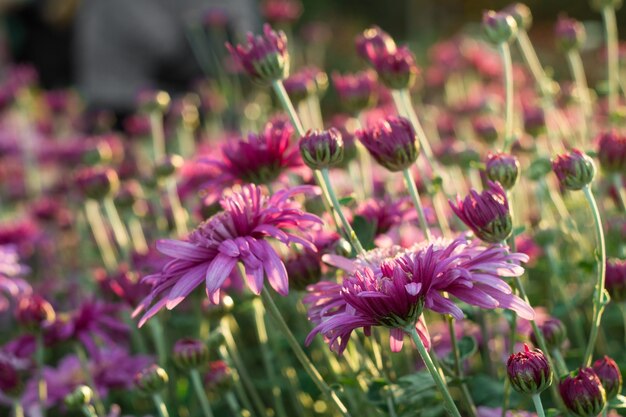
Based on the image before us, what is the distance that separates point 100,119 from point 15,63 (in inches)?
193

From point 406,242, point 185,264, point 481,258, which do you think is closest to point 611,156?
point 406,242

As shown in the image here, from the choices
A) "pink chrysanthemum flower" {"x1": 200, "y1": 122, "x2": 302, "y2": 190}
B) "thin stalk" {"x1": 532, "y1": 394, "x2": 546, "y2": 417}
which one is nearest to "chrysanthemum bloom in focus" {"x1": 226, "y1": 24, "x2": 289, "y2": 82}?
"pink chrysanthemum flower" {"x1": 200, "y1": 122, "x2": 302, "y2": 190}

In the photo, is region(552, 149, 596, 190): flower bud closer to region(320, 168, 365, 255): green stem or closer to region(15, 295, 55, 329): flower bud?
region(320, 168, 365, 255): green stem

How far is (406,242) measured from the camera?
70.1 inches

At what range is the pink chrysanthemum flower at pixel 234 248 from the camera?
1.32 m

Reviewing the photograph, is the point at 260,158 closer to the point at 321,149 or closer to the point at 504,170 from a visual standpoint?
the point at 321,149

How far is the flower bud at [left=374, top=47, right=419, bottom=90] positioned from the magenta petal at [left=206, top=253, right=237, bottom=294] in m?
0.58

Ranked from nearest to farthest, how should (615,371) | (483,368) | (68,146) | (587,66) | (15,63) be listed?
(615,371) → (483,368) → (68,146) → (587,66) → (15,63)

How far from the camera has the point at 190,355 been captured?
1.68 m

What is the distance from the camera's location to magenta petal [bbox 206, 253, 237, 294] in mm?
1293

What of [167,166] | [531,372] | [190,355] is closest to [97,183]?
[167,166]

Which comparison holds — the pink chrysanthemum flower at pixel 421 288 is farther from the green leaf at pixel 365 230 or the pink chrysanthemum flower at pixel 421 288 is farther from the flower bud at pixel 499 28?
the flower bud at pixel 499 28

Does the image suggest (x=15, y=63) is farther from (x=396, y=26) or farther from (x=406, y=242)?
(x=406, y=242)

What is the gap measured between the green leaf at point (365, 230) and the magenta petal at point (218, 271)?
0.31 meters
